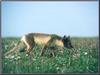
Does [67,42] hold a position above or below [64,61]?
above

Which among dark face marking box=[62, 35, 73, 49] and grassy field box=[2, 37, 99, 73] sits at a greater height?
dark face marking box=[62, 35, 73, 49]

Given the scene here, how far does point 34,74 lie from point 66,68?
550 mm

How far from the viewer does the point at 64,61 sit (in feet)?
14.9

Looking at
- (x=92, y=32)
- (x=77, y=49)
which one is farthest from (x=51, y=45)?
(x=92, y=32)

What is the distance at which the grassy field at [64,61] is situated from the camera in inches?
177

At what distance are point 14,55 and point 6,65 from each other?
0.22 m

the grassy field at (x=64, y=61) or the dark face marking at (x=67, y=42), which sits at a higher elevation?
the dark face marking at (x=67, y=42)

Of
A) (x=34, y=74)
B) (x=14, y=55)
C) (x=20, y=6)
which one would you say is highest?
(x=20, y=6)

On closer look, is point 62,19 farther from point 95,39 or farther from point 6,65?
point 6,65

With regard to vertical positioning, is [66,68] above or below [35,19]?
below

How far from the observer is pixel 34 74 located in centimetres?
449

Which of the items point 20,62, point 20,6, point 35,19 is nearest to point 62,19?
point 35,19

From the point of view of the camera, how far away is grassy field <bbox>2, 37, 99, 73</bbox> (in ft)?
14.8

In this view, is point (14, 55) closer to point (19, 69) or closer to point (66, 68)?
point (19, 69)
